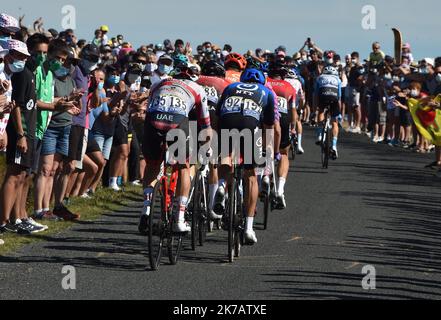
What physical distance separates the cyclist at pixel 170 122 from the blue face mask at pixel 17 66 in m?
1.74

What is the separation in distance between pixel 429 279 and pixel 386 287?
0.82m

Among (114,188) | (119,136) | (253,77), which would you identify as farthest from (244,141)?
(114,188)

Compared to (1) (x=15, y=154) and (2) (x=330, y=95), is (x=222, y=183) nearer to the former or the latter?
(1) (x=15, y=154)

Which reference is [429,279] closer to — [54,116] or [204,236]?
[204,236]

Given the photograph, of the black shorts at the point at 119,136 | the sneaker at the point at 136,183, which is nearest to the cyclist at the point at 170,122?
the black shorts at the point at 119,136

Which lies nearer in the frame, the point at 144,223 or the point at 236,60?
the point at 144,223

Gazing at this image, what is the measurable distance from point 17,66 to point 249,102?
2.60 metres

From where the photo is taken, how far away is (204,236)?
14.3m

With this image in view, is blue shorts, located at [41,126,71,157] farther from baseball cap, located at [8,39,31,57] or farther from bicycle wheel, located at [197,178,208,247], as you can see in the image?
bicycle wheel, located at [197,178,208,247]

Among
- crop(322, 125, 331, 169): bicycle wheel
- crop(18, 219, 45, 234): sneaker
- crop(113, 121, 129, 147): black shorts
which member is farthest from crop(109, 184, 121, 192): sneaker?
crop(322, 125, 331, 169): bicycle wheel

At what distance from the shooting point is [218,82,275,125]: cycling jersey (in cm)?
1351

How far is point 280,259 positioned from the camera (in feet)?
43.5

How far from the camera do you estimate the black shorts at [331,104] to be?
2452cm

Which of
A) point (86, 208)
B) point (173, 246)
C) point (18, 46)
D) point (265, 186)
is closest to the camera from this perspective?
point (173, 246)
